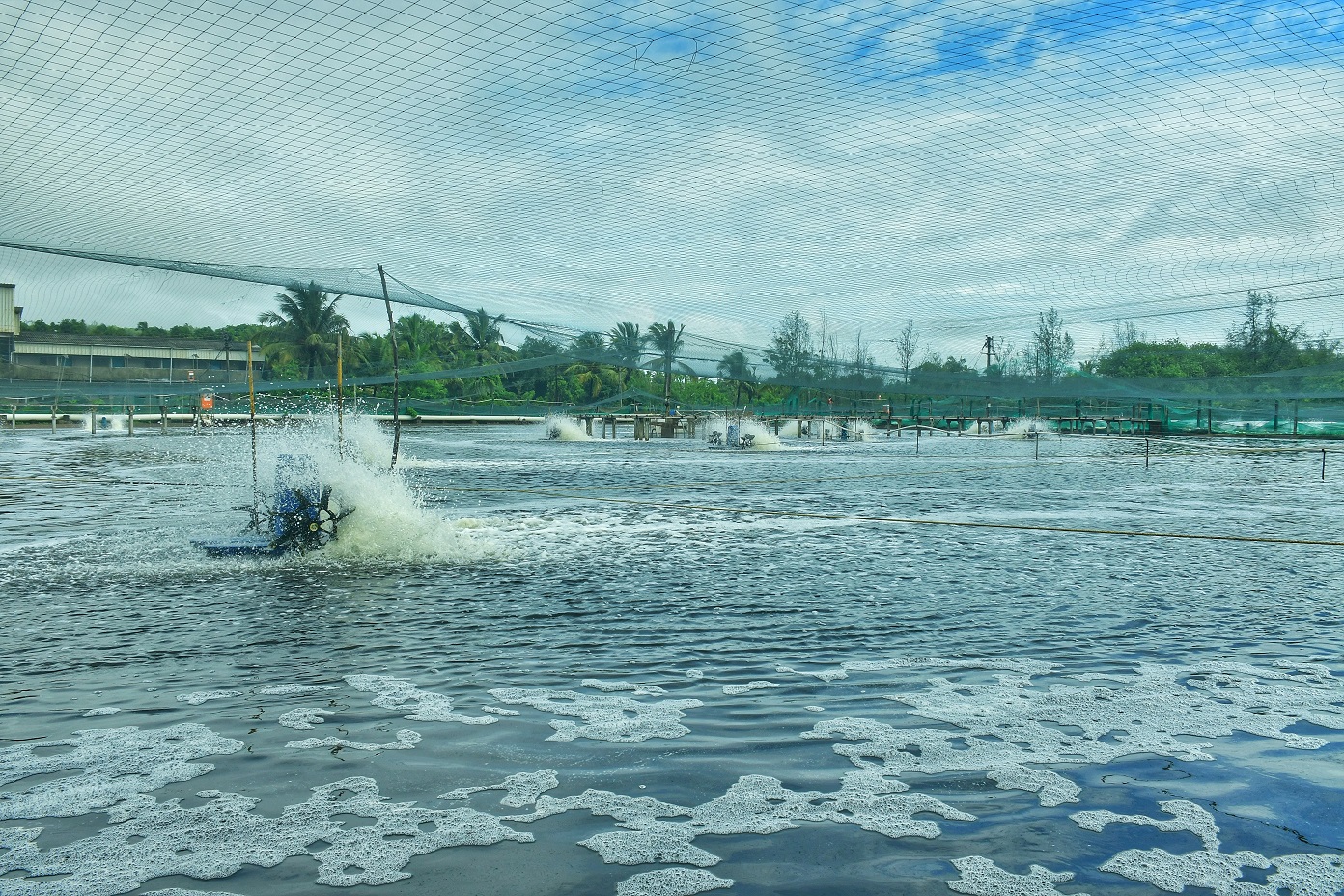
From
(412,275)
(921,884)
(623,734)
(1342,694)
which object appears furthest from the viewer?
(412,275)

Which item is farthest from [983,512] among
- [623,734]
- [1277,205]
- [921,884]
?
[1277,205]

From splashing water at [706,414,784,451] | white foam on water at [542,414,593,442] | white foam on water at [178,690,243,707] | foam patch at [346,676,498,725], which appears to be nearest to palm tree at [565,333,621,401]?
white foam on water at [542,414,593,442]

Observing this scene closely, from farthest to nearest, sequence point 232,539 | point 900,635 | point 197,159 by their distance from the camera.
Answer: point 197,159 → point 232,539 → point 900,635

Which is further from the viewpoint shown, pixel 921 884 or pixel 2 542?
pixel 2 542

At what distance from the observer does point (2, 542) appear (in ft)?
33.3

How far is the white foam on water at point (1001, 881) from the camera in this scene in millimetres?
3012

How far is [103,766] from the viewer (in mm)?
3951

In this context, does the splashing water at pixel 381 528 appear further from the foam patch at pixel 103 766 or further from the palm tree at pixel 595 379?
the palm tree at pixel 595 379

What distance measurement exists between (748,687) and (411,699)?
64.0 inches

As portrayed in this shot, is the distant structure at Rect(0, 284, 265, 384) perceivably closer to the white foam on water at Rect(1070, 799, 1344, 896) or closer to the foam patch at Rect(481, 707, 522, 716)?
the foam patch at Rect(481, 707, 522, 716)

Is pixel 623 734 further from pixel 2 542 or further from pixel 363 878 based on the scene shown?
pixel 2 542

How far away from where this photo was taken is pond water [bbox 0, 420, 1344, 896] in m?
3.21

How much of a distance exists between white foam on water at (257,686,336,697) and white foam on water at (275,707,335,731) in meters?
0.27

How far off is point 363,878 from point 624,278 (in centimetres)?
2855
